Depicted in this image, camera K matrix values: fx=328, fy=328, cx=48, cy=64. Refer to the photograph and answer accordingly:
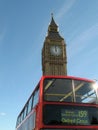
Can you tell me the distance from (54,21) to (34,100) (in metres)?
80.5

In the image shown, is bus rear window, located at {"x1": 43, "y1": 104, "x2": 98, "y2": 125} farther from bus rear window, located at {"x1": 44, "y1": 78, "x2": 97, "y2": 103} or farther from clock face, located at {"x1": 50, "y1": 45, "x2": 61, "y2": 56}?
clock face, located at {"x1": 50, "y1": 45, "x2": 61, "y2": 56}

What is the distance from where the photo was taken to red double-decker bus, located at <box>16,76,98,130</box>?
9.41 m

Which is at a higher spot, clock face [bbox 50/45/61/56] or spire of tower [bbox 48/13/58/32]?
spire of tower [bbox 48/13/58/32]

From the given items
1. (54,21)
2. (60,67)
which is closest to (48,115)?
(60,67)

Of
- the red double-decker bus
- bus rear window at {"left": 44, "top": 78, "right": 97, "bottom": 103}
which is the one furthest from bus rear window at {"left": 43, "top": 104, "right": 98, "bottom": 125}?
bus rear window at {"left": 44, "top": 78, "right": 97, "bottom": 103}

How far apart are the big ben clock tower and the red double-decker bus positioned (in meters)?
60.1

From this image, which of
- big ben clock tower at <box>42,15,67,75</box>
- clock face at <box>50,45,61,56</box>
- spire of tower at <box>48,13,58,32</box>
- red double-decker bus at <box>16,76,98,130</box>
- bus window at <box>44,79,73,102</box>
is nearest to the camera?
red double-decker bus at <box>16,76,98,130</box>

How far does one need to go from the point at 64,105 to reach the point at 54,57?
205ft

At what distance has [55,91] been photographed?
1002 centimetres

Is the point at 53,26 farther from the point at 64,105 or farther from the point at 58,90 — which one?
the point at 64,105

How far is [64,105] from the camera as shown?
9648 mm

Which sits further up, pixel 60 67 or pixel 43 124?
pixel 60 67

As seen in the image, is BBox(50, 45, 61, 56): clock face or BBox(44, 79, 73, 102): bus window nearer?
BBox(44, 79, 73, 102): bus window

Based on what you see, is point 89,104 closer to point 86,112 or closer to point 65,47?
point 86,112
